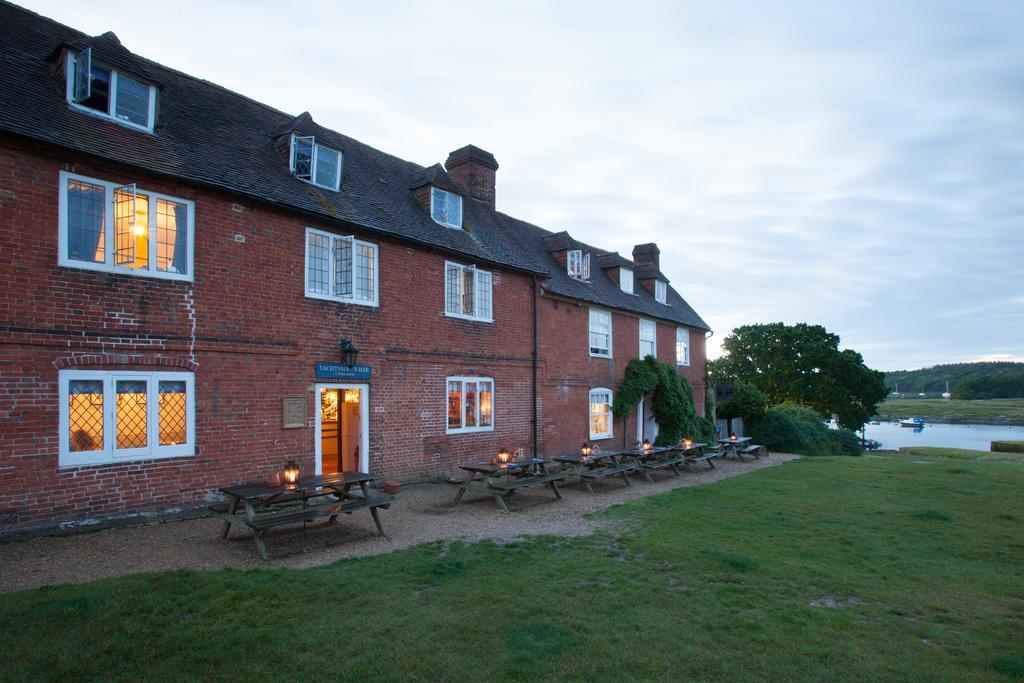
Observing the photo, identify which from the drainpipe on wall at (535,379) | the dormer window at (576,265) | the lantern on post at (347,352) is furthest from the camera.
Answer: the dormer window at (576,265)

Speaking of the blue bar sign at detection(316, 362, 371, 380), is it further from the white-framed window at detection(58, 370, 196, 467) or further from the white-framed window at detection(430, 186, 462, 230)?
the white-framed window at detection(430, 186, 462, 230)

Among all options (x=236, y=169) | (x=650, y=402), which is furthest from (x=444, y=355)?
(x=650, y=402)

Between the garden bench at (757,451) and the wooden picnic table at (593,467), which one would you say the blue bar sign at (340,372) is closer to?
the wooden picnic table at (593,467)

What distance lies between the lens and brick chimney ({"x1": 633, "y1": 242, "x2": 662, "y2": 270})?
28.4m

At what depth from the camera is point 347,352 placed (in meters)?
11.7

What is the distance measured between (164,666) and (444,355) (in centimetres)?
1008

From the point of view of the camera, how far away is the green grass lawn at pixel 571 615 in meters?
4.47

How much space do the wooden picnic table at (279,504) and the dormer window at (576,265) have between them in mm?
13324

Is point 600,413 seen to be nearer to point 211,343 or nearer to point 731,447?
point 731,447

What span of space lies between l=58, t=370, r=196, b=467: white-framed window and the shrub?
25.9 m

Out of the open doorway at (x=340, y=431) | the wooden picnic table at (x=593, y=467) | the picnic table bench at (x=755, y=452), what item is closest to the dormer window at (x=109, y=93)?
the open doorway at (x=340, y=431)

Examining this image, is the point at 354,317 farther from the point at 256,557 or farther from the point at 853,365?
the point at 853,365

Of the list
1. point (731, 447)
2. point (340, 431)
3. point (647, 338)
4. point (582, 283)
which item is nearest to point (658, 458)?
point (731, 447)

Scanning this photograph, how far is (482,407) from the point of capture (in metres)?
15.3
